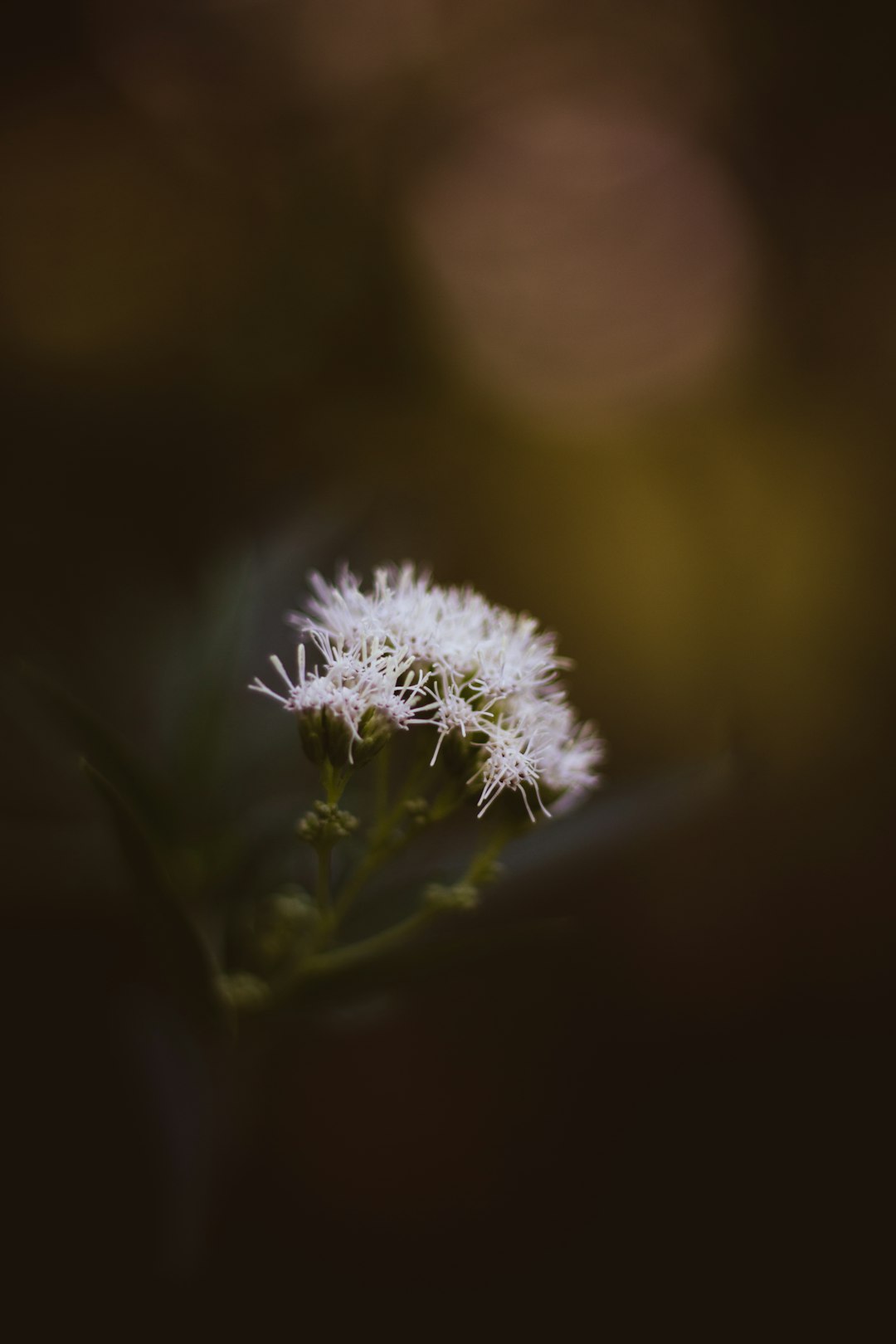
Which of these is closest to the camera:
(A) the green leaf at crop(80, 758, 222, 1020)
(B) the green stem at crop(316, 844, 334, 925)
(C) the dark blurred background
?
(A) the green leaf at crop(80, 758, 222, 1020)

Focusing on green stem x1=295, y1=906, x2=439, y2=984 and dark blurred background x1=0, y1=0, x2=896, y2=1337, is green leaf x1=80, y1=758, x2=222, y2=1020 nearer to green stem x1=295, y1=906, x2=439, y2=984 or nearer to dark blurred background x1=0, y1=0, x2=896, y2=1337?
green stem x1=295, y1=906, x2=439, y2=984

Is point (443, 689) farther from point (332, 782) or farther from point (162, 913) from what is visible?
point (162, 913)

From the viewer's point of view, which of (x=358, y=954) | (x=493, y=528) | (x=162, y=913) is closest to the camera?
(x=162, y=913)

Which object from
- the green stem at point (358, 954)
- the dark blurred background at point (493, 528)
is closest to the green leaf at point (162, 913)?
the green stem at point (358, 954)

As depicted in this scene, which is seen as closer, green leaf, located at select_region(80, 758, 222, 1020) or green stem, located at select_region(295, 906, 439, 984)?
green leaf, located at select_region(80, 758, 222, 1020)

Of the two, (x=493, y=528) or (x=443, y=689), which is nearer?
(x=443, y=689)

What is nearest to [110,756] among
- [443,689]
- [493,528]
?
[443,689]

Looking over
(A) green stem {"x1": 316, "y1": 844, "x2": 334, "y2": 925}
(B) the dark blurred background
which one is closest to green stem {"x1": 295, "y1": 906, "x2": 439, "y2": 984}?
(A) green stem {"x1": 316, "y1": 844, "x2": 334, "y2": 925}

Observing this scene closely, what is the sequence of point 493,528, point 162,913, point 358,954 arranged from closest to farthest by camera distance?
point 162,913
point 358,954
point 493,528
